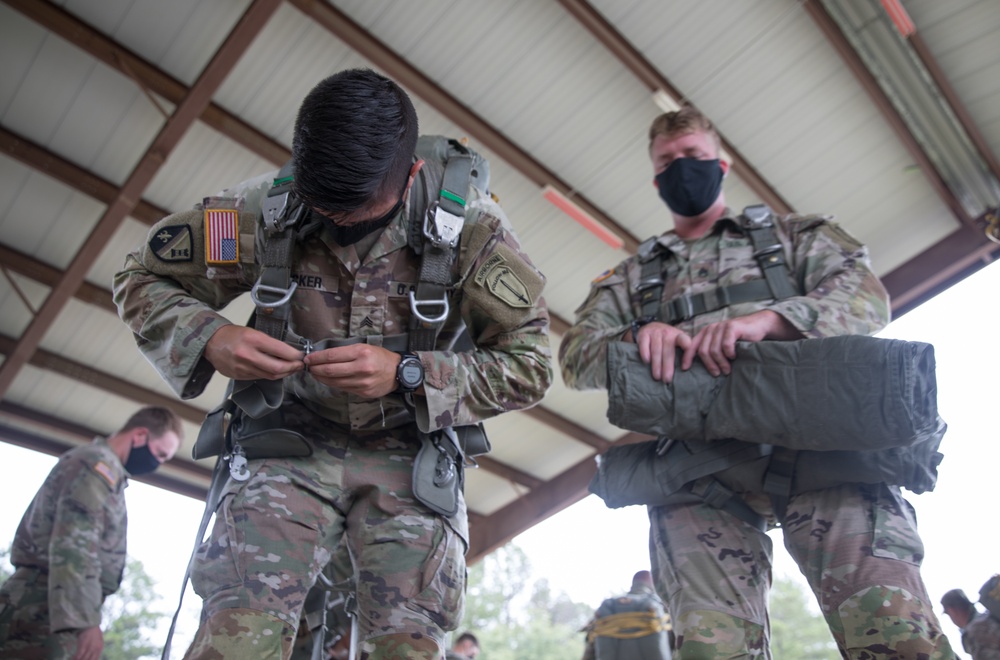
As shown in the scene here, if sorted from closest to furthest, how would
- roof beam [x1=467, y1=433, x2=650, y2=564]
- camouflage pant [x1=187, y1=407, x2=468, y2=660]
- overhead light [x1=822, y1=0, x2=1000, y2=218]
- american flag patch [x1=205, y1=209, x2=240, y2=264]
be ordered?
1. camouflage pant [x1=187, y1=407, x2=468, y2=660]
2. american flag patch [x1=205, y1=209, x2=240, y2=264]
3. overhead light [x1=822, y1=0, x2=1000, y2=218]
4. roof beam [x1=467, y1=433, x2=650, y2=564]

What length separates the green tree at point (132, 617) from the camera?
49.8ft

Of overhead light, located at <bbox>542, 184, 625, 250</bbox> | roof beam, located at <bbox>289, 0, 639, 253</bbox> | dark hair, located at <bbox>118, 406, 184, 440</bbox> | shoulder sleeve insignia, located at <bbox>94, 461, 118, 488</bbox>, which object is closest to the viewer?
shoulder sleeve insignia, located at <bbox>94, 461, 118, 488</bbox>

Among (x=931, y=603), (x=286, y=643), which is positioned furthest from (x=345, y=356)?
(x=931, y=603)

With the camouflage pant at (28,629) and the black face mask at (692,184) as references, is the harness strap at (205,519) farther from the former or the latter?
the camouflage pant at (28,629)

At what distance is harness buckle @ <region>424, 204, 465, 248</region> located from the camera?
175 cm

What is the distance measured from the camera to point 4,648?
11.8ft

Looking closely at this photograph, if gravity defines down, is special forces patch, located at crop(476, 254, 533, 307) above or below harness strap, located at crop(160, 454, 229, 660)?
above

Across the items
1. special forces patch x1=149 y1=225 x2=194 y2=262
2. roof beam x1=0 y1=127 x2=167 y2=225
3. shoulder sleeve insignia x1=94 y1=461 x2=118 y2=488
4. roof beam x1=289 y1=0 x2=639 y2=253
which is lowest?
special forces patch x1=149 y1=225 x2=194 y2=262

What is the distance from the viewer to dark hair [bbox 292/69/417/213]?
1559 mm

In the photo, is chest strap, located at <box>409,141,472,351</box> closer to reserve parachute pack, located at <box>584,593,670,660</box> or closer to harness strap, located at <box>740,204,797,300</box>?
harness strap, located at <box>740,204,797,300</box>

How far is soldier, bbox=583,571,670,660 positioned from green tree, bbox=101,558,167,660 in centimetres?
1240

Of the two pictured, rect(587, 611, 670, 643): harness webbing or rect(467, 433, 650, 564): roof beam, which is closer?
rect(587, 611, 670, 643): harness webbing

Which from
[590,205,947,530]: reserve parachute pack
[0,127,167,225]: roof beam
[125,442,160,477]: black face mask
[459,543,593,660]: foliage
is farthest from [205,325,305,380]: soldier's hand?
[459,543,593,660]: foliage

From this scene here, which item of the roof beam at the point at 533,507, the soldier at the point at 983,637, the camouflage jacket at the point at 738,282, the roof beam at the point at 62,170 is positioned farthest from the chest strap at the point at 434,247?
the roof beam at the point at 533,507
